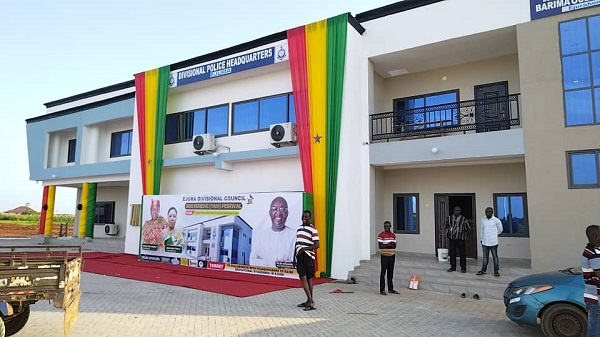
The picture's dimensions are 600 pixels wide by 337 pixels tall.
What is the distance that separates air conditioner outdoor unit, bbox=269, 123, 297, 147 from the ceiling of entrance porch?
10.6 feet

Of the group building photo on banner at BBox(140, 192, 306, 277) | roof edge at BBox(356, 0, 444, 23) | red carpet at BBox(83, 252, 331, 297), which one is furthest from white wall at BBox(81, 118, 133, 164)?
roof edge at BBox(356, 0, 444, 23)

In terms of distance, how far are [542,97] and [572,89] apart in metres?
0.61

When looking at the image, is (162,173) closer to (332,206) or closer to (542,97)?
(332,206)

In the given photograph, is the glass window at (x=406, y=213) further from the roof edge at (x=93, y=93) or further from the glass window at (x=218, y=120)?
the roof edge at (x=93, y=93)

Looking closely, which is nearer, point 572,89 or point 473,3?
point 572,89

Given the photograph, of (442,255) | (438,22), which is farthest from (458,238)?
(438,22)

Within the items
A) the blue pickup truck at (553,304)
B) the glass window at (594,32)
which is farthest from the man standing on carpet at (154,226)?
the glass window at (594,32)

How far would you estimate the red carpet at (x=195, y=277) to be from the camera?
9500 millimetres

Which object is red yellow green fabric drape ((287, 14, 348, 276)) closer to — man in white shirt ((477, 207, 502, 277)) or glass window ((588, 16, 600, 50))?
man in white shirt ((477, 207, 502, 277))

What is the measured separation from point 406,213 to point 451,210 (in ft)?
4.45

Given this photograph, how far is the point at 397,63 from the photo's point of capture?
41.0 ft

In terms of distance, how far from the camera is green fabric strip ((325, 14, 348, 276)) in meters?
11.2

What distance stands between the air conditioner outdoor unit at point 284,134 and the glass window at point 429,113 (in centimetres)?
321

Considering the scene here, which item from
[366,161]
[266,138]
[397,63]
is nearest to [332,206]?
[366,161]
